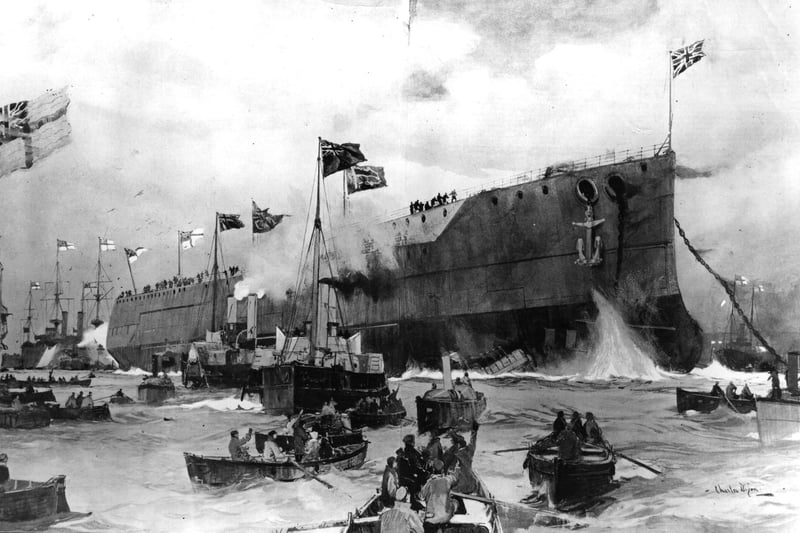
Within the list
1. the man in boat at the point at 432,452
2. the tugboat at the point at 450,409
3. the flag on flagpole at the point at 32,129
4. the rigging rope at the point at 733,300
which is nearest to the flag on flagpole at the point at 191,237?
the flag on flagpole at the point at 32,129

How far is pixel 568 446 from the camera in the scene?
5.62m

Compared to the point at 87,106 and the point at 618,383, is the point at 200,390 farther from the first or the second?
the point at 618,383

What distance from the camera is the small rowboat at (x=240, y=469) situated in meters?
5.53

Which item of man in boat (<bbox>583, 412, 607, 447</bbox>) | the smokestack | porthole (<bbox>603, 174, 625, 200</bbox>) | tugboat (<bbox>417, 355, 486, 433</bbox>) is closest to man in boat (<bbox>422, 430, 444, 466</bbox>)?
tugboat (<bbox>417, 355, 486, 433</bbox>)

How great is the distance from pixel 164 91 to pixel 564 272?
392 cm

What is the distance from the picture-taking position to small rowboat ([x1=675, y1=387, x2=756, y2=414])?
5984mm

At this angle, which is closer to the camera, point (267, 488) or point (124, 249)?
point (267, 488)

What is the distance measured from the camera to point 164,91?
19.2ft

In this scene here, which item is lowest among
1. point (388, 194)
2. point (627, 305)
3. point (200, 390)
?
point (200, 390)

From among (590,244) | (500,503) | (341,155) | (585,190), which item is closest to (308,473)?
(500,503)

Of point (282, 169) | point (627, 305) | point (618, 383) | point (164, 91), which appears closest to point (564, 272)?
point (627, 305)

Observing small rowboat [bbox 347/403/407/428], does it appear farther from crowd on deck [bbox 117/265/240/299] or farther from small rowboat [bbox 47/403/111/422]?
small rowboat [bbox 47/403/111/422]

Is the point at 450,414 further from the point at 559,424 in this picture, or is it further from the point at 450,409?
the point at 559,424
